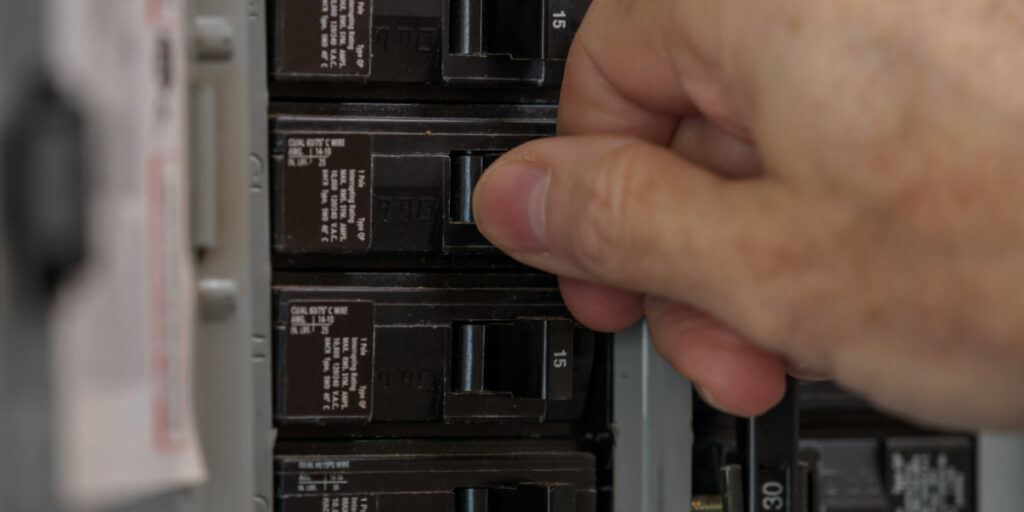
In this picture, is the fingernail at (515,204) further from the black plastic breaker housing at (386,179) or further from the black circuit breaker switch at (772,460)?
the black circuit breaker switch at (772,460)

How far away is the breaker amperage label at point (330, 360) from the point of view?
43.8 inches

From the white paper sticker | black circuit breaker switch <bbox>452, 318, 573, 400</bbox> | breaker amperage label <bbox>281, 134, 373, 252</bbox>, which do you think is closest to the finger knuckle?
black circuit breaker switch <bbox>452, 318, 573, 400</bbox>

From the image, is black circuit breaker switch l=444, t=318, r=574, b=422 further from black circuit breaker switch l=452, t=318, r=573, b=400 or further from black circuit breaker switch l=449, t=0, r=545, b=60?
black circuit breaker switch l=449, t=0, r=545, b=60

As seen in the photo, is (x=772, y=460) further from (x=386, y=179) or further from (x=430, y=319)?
(x=386, y=179)

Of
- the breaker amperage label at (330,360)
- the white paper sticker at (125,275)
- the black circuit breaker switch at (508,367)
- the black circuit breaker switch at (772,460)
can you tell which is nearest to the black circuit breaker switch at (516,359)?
the black circuit breaker switch at (508,367)

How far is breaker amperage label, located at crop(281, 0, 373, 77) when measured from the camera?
3.59ft

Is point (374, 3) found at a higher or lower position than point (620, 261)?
higher

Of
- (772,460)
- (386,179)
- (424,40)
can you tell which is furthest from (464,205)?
(772,460)

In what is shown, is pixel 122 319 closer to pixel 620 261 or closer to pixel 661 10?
pixel 620 261

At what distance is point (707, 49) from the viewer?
91cm

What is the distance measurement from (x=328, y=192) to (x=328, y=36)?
6.8 inches

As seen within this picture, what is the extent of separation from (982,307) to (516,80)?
0.59 m

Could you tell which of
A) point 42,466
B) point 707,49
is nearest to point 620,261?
point 707,49

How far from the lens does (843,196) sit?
787 millimetres
